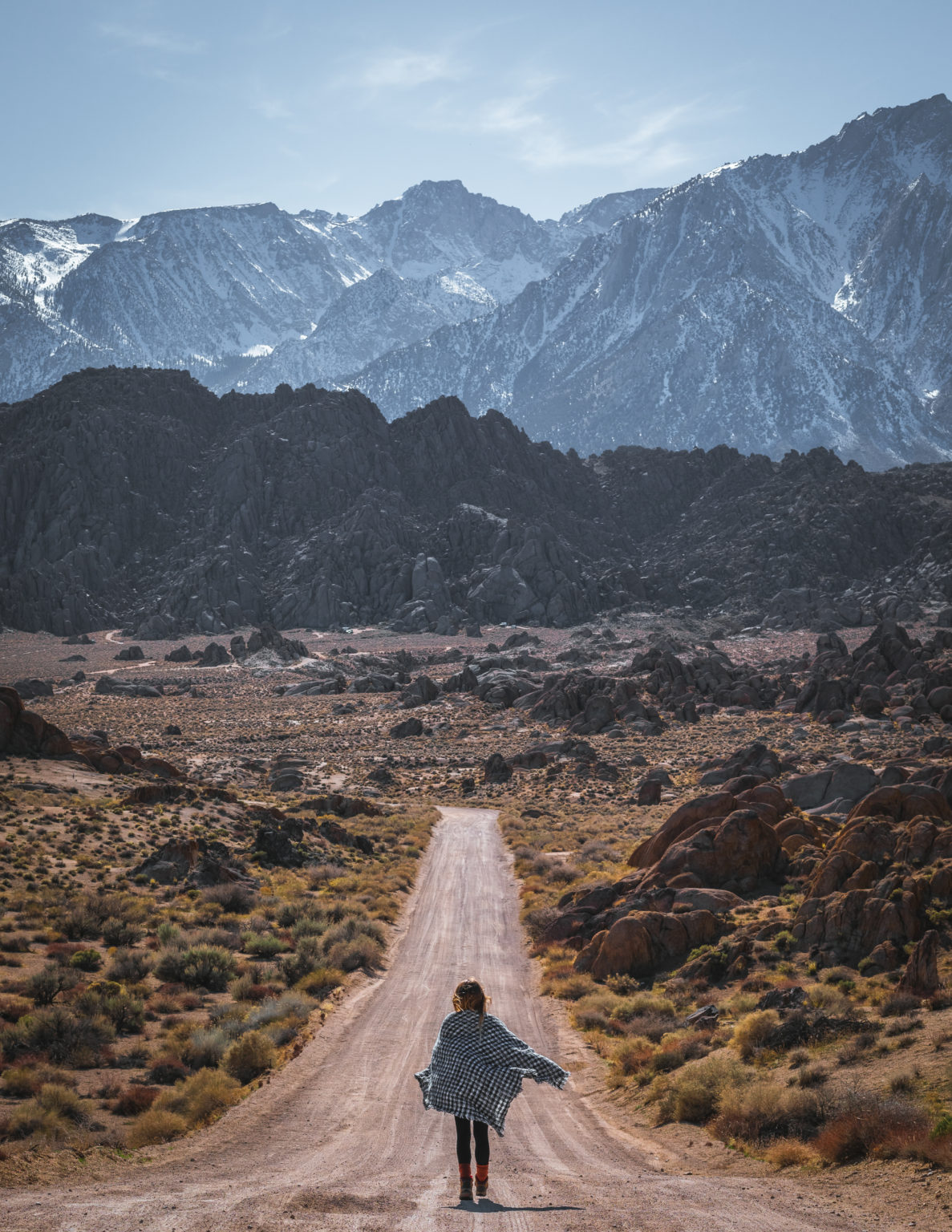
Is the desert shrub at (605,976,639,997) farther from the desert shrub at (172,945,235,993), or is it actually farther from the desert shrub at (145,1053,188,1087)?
the desert shrub at (145,1053,188,1087)

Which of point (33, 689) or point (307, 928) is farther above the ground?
point (33, 689)

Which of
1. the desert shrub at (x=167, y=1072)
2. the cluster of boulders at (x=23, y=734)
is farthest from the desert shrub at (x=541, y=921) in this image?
the cluster of boulders at (x=23, y=734)

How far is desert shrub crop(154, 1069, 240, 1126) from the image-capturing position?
14086 millimetres

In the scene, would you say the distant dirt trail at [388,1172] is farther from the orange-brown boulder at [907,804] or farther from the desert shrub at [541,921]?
the orange-brown boulder at [907,804]

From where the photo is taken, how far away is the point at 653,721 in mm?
76250

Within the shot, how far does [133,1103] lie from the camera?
1428cm

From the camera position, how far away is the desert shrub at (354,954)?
2297 centimetres

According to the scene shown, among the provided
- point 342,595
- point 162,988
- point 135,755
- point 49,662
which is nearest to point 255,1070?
point 162,988

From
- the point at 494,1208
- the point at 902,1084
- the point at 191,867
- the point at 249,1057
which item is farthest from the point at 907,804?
the point at 191,867

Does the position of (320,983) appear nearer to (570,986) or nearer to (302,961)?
(302,961)

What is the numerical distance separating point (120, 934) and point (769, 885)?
1566 cm

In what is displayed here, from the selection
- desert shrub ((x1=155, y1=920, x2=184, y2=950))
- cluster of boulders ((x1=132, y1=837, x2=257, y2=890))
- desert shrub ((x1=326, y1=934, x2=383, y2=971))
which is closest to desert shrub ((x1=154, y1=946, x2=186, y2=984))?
desert shrub ((x1=155, y1=920, x2=184, y2=950))

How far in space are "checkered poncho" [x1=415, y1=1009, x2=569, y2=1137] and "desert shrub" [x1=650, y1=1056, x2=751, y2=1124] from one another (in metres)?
5.17

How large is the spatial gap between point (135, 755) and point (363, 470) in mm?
141140
